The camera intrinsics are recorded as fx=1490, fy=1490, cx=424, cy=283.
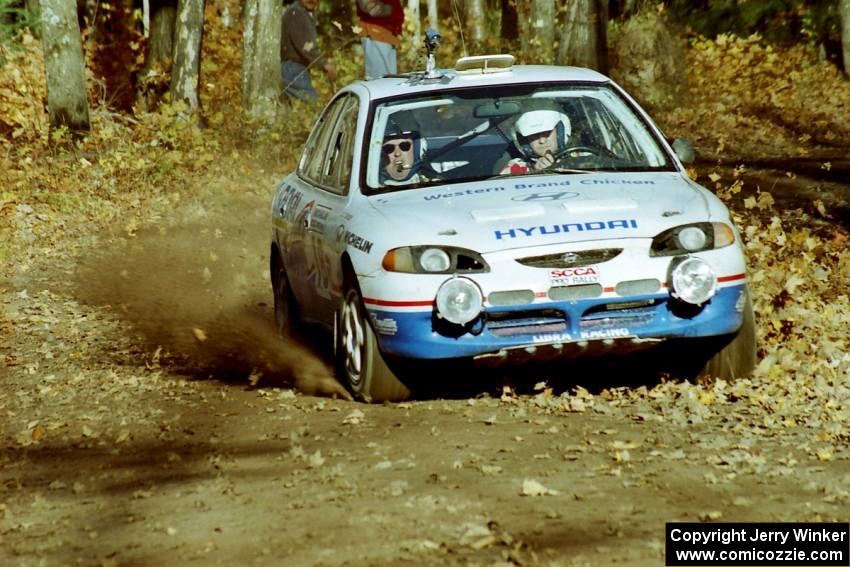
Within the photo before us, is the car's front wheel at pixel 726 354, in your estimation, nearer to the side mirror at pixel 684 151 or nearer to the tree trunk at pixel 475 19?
the side mirror at pixel 684 151

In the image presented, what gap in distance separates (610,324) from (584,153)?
1.47m

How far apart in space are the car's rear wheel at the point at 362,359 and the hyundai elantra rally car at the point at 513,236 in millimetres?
12

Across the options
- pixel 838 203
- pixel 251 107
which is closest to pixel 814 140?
pixel 838 203

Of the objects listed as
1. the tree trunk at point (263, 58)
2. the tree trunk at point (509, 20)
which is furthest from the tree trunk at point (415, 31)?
the tree trunk at point (263, 58)

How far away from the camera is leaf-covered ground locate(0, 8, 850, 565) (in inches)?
204

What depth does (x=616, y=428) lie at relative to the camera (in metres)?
6.84

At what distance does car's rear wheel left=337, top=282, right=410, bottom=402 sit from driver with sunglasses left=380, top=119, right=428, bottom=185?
0.79m

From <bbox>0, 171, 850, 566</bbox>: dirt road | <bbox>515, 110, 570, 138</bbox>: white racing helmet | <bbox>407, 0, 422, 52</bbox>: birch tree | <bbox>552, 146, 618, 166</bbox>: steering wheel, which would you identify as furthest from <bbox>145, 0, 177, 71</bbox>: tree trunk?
<bbox>552, 146, 618, 166</bbox>: steering wheel

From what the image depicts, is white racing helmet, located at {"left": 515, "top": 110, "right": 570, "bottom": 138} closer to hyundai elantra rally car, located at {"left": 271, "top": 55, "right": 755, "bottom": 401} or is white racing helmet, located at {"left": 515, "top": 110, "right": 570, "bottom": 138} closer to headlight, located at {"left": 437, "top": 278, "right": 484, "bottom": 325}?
hyundai elantra rally car, located at {"left": 271, "top": 55, "right": 755, "bottom": 401}

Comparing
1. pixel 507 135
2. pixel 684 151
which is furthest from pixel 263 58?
pixel 684 151

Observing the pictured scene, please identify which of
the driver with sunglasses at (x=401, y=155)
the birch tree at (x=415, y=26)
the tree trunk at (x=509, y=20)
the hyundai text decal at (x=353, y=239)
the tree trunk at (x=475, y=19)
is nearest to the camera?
the hyundai text decal at (x=353, y=239)

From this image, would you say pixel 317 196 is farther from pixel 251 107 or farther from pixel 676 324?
pixel 251 107

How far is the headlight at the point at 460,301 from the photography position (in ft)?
23.2

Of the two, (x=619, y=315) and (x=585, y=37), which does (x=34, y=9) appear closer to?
(x=585, y=37)
